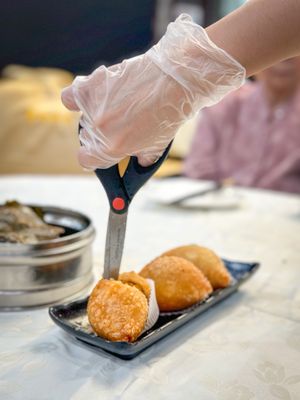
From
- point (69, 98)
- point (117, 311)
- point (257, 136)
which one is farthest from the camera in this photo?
point (257, 136)

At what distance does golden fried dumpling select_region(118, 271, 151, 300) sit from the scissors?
0.10 ft

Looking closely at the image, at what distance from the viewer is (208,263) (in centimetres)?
107

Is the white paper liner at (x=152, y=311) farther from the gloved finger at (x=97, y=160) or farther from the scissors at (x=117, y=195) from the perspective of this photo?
the gloved finger at (x=97, y=160)

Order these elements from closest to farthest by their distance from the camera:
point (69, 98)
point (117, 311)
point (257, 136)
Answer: point (117, 311), point (69, 98), point (257, 136)

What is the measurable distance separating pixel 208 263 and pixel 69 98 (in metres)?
0.45

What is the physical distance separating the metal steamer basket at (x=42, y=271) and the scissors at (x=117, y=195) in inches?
5.4

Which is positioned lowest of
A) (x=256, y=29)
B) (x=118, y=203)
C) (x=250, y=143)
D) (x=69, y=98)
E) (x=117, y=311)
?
(x=250, y=143)

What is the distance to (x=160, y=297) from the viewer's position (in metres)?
0.96

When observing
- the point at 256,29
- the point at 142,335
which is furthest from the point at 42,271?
the point at 256,29

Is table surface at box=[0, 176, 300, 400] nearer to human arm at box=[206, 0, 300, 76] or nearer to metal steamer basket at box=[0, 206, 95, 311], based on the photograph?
metal steamer basket at box=[0, 206, 95, 311]

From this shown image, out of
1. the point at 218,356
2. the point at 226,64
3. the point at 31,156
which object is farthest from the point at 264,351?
the point at 31,156

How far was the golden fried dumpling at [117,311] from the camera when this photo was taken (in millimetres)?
815

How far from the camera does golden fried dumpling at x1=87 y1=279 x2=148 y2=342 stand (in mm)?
815

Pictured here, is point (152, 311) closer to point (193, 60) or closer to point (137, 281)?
point (137, 281)
